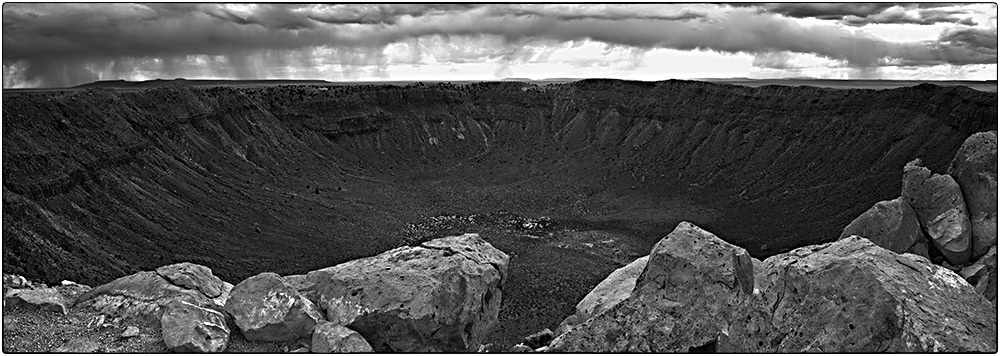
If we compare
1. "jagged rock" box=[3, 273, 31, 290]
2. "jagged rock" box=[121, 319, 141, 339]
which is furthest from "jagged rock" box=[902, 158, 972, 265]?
"jagged rock" box=[3, 273, 31, 290]

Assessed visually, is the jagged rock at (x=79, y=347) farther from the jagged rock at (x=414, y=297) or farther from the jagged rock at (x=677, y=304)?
the jagged rock at (x=677, y=304)

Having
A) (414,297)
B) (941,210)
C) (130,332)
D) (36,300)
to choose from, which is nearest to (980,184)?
(941,210)

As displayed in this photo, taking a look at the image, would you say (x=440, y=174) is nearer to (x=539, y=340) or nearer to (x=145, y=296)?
(x=539, y=340)

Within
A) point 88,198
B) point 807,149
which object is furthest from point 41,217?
point 807,149

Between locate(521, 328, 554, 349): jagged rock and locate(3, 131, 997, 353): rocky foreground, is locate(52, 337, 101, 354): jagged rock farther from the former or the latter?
locate(521, 328, 554, 349): jagged rock

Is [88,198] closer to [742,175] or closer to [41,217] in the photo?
[41,217]

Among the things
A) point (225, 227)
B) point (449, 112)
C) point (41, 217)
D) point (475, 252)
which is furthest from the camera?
point (449, 112)
